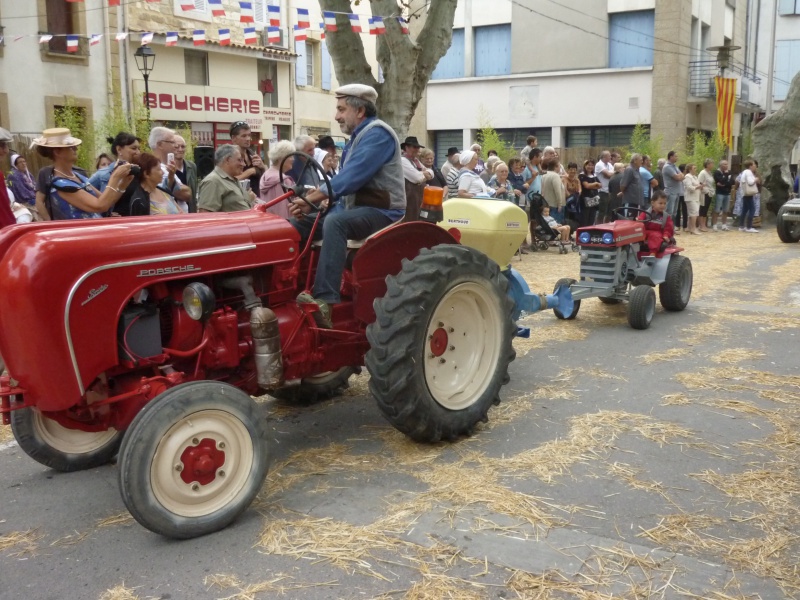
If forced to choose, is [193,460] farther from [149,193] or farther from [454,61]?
[454,61]

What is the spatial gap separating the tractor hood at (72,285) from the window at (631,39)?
26.8m

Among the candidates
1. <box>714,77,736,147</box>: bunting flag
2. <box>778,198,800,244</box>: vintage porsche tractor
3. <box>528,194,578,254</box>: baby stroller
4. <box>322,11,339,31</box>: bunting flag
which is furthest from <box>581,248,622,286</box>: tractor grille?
<box>714,77,736,147</box>: bunting flag

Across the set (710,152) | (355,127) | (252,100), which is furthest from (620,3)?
(355,127)

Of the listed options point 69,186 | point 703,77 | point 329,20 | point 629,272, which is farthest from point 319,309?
point 703,77

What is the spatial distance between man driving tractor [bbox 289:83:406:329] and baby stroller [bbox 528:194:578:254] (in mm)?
9046

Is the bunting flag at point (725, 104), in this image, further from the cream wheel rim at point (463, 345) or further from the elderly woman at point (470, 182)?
the cream wheel rim at point (463, 345)

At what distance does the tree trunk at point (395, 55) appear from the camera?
11172 millimetres

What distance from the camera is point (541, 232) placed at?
1344 cm

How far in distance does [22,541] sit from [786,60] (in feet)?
129

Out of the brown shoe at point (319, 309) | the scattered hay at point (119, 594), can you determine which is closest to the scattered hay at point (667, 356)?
the brown shoe at point (319, 309)

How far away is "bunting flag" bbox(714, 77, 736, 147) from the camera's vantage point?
2338 cm

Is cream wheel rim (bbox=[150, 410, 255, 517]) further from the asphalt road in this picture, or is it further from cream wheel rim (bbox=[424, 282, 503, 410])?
cream wheel rim (bbox=[424, 282, 503, 410])

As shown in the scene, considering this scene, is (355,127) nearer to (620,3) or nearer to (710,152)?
(710,152)

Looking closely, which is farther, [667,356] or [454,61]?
[454,61]
